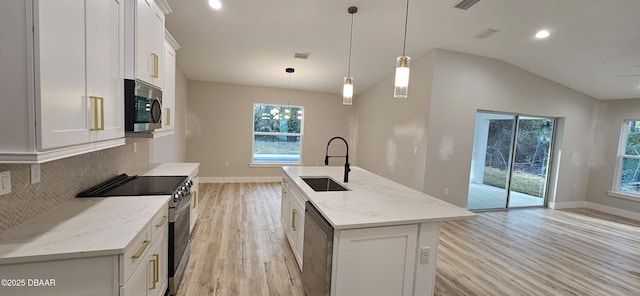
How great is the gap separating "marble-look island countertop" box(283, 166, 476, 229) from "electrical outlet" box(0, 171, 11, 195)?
1640mm

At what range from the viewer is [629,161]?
5.13 metres

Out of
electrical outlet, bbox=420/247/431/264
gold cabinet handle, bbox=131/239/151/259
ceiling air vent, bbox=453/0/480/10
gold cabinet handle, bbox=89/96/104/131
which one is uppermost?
ceiling air vent, bbox=453/0/480/10

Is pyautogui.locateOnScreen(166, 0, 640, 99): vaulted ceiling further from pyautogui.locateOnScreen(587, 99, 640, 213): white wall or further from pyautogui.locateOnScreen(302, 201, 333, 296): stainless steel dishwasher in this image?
pyautogui.locateOnScreen(302, 201, 333, 296): stainless steel dishwasher

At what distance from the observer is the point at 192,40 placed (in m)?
4.01

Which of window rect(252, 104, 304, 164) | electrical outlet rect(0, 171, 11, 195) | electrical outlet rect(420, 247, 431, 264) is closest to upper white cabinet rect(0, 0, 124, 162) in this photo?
electrical outlet rect(0, 171, 11, 195)

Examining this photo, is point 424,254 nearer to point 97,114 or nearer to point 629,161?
point 97,114

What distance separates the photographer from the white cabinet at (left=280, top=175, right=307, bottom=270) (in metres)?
2.46

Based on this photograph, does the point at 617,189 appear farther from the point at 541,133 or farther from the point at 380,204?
the point at 380,204

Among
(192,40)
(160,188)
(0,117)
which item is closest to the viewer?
(0,117)

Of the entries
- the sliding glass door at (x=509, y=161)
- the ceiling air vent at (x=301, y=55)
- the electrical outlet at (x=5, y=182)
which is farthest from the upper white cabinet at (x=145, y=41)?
the sliding glass door at (x=509, y=161)

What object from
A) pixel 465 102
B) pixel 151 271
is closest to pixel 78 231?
pixel 151 271

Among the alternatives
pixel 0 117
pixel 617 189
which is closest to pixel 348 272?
pixel 0 117

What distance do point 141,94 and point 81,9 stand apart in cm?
69

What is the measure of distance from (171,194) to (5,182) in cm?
88
